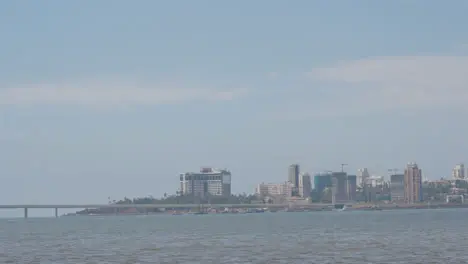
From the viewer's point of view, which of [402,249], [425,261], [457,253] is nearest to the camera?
[425,261]

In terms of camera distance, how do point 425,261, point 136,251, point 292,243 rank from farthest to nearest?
1. point 292,243
2. point 136,251
3. point 425,261

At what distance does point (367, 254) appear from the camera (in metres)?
48.3

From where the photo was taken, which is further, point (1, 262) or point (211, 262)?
point (1, 262)

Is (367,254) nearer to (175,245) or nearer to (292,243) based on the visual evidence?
(292,243)

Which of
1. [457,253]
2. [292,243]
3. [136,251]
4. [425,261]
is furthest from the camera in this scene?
[292,243]

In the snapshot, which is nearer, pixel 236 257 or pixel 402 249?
pixel 236 257

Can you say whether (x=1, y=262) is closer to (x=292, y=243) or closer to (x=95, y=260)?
(x=95, y=260)

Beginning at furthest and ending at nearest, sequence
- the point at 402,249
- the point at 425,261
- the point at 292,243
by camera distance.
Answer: the point at 292,243 → the point at 402,249 → the point at 425,261

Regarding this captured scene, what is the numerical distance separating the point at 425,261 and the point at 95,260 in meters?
18.1

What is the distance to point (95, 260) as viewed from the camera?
4912cm

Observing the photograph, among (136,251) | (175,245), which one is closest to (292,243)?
(175,245)

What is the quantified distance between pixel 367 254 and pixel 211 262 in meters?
8.98

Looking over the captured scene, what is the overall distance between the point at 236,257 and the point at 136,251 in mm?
10018

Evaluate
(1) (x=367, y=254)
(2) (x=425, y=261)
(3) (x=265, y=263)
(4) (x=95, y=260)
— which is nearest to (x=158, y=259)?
(4) (x=95, y=260)
